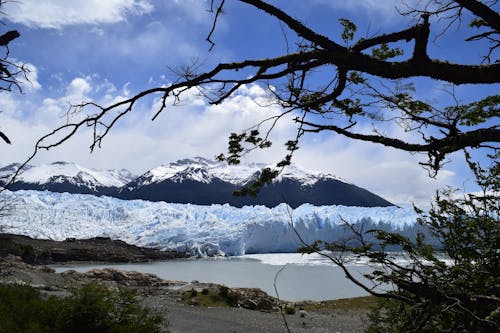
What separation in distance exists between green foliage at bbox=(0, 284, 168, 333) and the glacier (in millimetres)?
49459

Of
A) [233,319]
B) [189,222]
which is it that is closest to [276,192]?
[189,222]

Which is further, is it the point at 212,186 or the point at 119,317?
the point at 212,186

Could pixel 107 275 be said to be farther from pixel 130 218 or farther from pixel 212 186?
pixel 212 186

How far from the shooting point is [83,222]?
90312 mm

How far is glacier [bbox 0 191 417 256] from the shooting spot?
68.9 m

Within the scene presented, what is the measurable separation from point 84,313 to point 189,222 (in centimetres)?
7854

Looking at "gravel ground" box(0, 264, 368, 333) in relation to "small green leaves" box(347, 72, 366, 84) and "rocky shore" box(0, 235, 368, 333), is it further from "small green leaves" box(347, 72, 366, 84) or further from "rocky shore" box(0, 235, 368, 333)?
"small green leaves" box(347, 72, 366, 84)

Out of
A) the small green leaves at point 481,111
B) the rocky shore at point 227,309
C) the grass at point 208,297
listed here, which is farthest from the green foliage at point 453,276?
the grass at point 208,297

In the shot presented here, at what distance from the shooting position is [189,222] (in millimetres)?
86875

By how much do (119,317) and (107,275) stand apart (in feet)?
97.2

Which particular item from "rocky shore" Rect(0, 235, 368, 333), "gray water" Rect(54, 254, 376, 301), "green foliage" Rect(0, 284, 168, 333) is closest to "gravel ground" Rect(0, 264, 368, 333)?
"rocky shore" Rect(0, 235, 368, 333)

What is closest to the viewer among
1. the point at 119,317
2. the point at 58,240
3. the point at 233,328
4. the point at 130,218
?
the point at 119,317

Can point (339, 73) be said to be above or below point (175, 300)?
above

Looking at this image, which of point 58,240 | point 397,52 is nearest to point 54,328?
point 397,52
